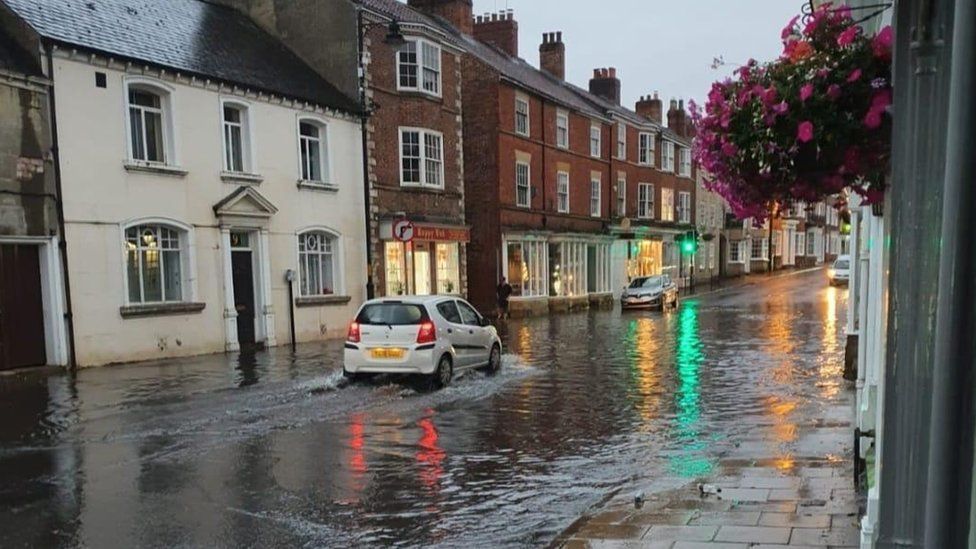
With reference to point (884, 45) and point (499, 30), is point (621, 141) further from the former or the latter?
point (884, 45)

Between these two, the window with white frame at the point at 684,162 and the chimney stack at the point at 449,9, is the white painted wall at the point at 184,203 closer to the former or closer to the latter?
the chimney stack at the point at 449,9

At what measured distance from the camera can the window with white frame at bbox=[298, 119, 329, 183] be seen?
70.2 ft

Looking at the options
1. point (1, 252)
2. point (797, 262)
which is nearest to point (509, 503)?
point (1, 252)

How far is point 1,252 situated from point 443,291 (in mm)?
14780

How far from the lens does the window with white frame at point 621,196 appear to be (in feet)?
136

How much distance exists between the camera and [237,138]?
19.5 metres

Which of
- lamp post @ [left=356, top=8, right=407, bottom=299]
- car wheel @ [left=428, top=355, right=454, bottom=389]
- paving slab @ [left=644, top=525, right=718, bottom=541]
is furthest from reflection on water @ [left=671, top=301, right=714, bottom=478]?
lamp post @ [left=356, top=8, right=407, bottom=299]

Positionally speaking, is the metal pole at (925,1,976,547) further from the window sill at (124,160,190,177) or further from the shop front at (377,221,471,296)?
the shop front at (377,221,471,296)

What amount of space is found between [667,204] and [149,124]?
3607 centimetres

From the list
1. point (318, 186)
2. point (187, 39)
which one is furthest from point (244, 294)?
point (187, 39)

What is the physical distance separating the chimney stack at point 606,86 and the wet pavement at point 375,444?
34.5m

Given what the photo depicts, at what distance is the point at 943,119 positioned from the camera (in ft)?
9.33

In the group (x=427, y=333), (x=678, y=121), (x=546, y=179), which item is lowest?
(x=427, y=333)

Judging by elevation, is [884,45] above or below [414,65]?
below
